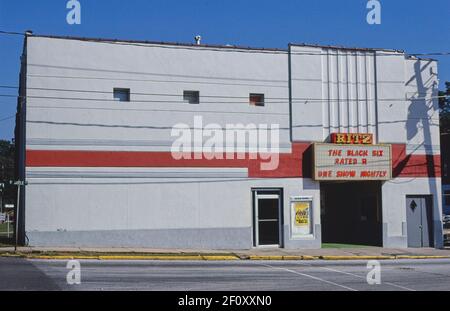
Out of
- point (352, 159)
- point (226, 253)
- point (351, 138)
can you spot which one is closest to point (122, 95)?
point (226, 253)

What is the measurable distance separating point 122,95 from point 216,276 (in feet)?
39.4

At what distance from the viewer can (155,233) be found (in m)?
27.3

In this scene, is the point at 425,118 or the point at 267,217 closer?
the point at 267,217

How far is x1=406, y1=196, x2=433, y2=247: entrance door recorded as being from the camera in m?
31.3

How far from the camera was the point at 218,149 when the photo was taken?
92.7 feet

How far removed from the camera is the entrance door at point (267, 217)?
2898cm

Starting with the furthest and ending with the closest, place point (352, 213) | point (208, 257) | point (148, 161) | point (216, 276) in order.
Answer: point (352, 213) → point (148, 161) → point (208, 257) → point (216, 276)

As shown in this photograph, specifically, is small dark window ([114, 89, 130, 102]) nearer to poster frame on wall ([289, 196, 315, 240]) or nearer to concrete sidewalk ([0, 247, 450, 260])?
concrete sidewalk ([0, 247, 450, 260])

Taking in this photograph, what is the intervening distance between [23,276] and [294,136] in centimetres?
1599

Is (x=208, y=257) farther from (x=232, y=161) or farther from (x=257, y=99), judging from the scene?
(x=257, y=99)

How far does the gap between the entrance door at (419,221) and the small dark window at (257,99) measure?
28.6ft

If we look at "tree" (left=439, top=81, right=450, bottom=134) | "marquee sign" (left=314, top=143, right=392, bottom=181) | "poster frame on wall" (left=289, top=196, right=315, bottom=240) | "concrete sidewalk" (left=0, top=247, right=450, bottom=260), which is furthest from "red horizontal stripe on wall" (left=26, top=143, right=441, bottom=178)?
"tree" (left=439, top=81, right=450, bottom=134)

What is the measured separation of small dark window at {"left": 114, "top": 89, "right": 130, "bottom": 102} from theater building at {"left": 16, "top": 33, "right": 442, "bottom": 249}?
5 cm
